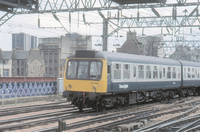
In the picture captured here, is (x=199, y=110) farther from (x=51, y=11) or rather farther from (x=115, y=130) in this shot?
(x=51, y=11)

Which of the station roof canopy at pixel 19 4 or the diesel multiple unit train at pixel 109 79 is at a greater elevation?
the station roof canopy at pixel 19 4

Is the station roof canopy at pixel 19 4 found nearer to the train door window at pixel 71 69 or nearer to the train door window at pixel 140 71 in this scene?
the train door window at pixel 71 69

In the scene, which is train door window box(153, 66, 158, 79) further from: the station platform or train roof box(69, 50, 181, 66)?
the station platform

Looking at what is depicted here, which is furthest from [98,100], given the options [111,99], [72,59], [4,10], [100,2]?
[4,10]

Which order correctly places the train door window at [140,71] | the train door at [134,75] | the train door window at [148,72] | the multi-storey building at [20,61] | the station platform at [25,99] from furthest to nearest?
the multi-storey building at [20,61] < the station platform at [25,99] < the train door window at [148,72] < the train door window at [140,71] < the train door at [134,75]

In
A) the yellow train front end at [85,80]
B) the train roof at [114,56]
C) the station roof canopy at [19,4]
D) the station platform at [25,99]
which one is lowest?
the station platform at [25,99]

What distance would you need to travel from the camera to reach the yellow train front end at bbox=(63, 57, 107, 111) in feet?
55.1

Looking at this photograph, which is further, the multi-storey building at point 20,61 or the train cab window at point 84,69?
the multi-storey building at point 20,61


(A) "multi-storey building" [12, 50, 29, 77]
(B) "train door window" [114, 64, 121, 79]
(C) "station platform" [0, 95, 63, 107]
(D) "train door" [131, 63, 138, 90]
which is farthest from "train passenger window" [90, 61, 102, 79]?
(A) "multi-storey building" [12, 50, 29, 77]

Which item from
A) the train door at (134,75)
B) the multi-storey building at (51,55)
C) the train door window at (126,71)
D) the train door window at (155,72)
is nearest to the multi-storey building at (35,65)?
the multi-storey building at (51,55)

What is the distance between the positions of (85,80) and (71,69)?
3.83 ft

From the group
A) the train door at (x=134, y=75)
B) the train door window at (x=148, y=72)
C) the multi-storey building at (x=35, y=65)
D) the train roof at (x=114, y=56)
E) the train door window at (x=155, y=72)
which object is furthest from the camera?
the multi-storey building at (x=35, y=65)

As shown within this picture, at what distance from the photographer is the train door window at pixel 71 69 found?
17.7m

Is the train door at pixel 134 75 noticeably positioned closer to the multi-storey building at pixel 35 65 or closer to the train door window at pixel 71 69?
the train door window at pixel 71 69
